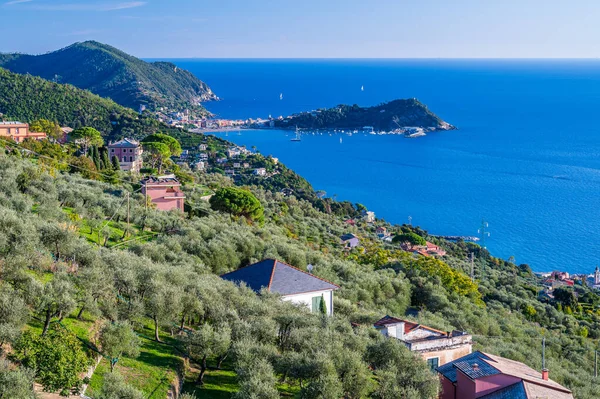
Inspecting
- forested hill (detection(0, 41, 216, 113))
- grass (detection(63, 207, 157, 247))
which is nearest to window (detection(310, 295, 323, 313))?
grass (detection(63, 207, 157, 247))

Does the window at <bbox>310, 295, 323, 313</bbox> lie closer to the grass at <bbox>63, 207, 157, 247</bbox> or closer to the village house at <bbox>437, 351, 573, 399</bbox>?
the village house at <bbox>437, 351, 573, 399</bbox>

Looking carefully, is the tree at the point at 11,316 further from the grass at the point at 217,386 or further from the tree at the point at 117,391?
the grass at the point at 217,386

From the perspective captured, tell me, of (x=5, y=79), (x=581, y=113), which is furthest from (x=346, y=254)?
(x=581, y=113)

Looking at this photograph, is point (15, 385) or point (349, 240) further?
point (349, 240)

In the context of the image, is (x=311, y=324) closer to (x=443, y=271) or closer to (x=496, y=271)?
(x=443, y=271)

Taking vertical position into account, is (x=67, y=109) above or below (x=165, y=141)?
above

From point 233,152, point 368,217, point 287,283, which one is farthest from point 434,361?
point 233,152

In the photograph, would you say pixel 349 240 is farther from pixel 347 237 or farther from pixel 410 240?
pixel 410 240
